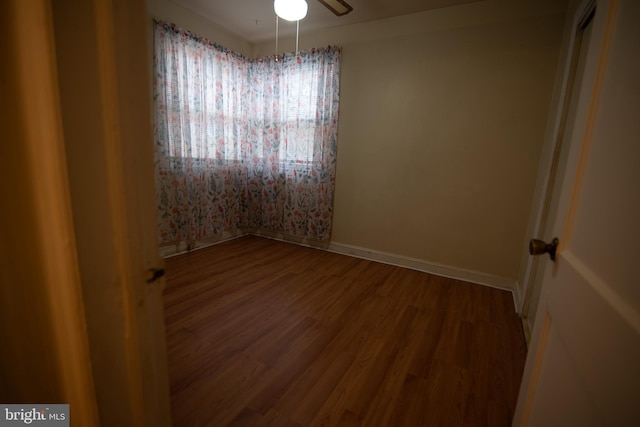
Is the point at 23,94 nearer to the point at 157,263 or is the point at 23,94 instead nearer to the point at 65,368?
the point at 157,263

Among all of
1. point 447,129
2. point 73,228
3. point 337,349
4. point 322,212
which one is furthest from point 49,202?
point 322,212

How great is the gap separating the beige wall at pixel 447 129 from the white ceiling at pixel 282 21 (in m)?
0.09

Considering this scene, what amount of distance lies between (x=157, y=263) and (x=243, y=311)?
1602 millimetres

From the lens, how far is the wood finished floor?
46.9 inches

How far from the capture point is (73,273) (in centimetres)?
39

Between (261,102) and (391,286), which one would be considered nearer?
(391,286)

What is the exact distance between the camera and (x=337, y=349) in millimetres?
1583

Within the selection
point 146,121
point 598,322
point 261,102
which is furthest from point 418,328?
point 261,102

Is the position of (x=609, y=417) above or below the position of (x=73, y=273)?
below

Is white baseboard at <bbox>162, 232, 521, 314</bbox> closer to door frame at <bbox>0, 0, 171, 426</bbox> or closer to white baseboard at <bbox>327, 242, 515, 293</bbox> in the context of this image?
white baseboard at <bbox>327, 242, 515, 293</bbox>

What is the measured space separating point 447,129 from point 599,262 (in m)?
2.33

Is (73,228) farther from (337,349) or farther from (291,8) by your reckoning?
(291,8)

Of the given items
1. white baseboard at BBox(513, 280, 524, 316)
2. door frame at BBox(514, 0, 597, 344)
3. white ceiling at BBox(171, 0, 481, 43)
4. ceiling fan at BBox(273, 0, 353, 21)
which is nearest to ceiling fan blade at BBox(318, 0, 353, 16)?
ceiling fan at BBox(273, 0, 353, 21)

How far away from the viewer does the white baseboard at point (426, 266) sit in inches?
98.0
